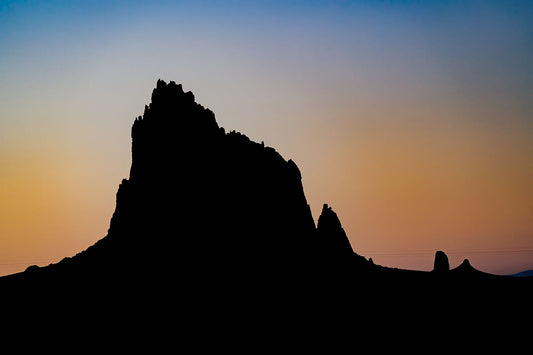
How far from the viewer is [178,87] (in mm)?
94750

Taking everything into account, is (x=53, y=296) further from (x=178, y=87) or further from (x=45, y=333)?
(x=178, y=87)

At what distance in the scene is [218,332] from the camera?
236 ft

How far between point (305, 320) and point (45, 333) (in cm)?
3672

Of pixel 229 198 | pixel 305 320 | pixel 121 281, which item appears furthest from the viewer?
pixel 229 198

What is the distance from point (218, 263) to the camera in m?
84.2

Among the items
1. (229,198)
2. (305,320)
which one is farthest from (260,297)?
(229,198)

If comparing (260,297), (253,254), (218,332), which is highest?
(253,254)

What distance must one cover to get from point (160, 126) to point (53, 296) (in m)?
33.7

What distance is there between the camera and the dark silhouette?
77.9 metres

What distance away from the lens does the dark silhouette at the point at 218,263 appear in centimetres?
Answer: 7788

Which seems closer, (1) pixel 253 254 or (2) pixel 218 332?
(2) pixel 218 332

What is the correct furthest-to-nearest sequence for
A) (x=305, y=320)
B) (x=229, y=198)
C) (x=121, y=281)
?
(x=229, y=198) → (x=121, y=281) → (x=305, y=320)

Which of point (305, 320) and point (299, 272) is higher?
point (299, 272)

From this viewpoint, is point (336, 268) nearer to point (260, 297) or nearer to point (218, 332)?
point (260, 297)
